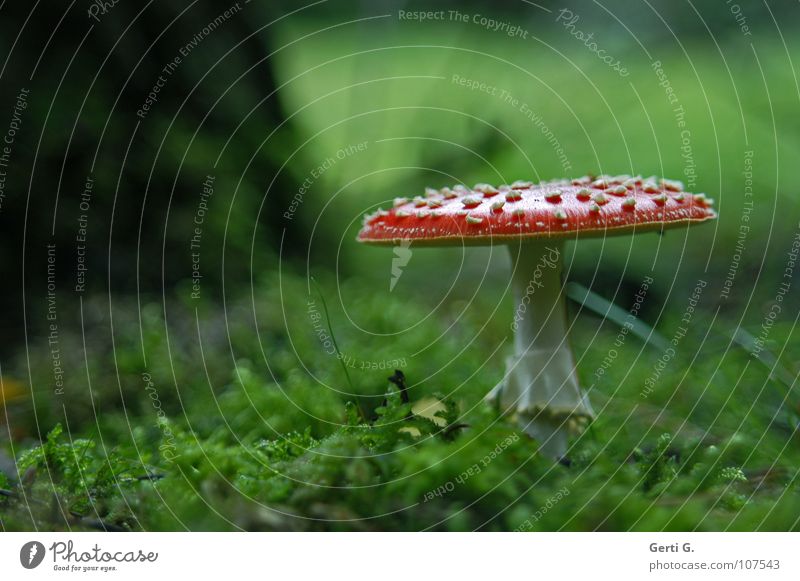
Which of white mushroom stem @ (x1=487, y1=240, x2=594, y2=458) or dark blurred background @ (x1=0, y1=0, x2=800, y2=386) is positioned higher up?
dark blurred background @ (x1=0, y1=0, x2=800, y2=386)

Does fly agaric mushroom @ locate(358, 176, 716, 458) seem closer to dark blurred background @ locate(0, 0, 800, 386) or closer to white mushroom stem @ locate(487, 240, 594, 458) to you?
white mushroom stem @ locate(487, 240, 594, 458)

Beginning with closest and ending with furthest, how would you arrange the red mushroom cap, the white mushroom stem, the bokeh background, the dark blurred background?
the red mushroom cap, the white mushroom stem, the bokeh background, the dark blurred background

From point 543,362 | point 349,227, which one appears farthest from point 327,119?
point 543,362

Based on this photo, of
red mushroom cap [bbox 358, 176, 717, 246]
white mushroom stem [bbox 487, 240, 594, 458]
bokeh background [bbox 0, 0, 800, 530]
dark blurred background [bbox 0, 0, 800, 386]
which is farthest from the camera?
dark blurred background [bbox 0, 0, 800, 386]

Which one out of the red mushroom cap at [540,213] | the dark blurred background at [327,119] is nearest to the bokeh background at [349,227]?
the dark blurred background at [327,119]

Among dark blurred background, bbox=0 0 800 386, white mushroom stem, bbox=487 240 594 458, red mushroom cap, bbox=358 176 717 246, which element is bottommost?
white mushroom stem, bbox=487 240 594 458

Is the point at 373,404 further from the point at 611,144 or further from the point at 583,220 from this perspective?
the point at 611,144

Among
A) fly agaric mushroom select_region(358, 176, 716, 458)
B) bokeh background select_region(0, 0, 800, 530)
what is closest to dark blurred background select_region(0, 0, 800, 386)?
bokeh background select_region(0, 0, 800, 530)
